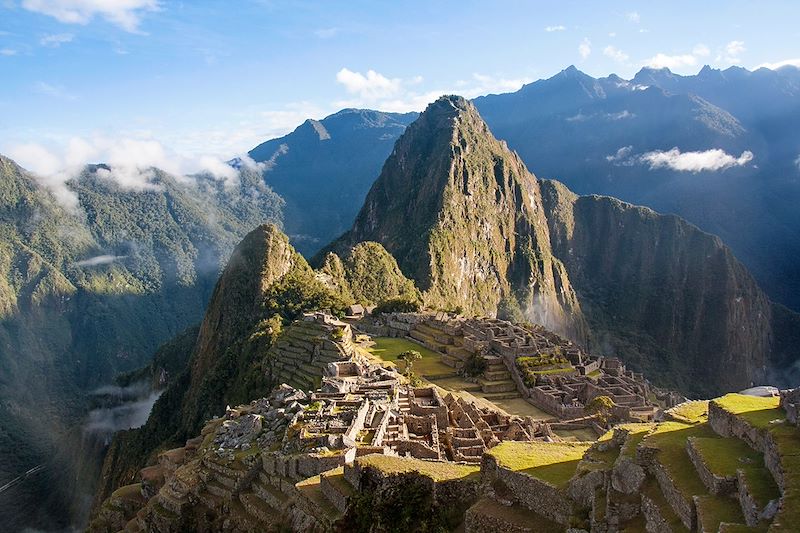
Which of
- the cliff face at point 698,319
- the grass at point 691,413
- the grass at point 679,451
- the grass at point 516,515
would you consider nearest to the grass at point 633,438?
the grass at point 679,451

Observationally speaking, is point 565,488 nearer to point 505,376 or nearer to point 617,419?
point 617,419

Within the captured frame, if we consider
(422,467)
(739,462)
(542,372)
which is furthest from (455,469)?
(542,372)

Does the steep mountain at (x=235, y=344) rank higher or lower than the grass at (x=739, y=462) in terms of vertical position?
lower

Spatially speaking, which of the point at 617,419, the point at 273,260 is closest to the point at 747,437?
the point at 617,419

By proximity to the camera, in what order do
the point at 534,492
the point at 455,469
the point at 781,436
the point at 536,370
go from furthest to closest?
the point at 536,370 → the point at 455,469 → the point at 534,492 → the point at 781,436

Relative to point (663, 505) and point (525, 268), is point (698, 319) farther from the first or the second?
point (663, 505)

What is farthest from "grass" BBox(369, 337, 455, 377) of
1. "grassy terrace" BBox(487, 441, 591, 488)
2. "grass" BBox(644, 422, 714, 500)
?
"grass" BBox(644, 422, 714, 500)

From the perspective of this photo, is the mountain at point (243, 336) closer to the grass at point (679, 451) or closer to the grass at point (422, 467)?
the grass at point (422, 467)
